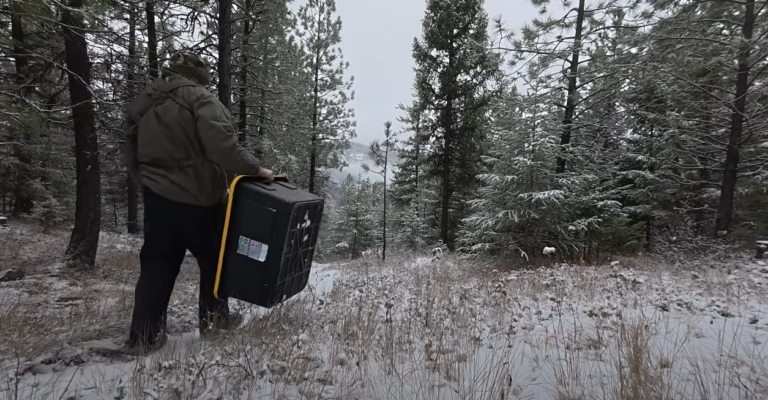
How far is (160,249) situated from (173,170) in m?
0.54

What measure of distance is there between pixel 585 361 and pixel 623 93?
7179 mm

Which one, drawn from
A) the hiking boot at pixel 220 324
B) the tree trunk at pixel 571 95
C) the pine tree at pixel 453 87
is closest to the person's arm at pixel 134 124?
the hiking boot at pixel 220 324

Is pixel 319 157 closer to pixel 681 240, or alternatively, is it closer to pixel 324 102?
pixel 324 102

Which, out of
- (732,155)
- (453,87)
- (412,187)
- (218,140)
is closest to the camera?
(218,140)

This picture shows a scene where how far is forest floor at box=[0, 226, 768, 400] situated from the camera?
1840mm

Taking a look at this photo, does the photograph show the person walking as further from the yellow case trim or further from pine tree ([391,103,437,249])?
pine tree ([391,103,437,249])

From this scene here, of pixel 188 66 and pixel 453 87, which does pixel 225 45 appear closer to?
pixel 188 66

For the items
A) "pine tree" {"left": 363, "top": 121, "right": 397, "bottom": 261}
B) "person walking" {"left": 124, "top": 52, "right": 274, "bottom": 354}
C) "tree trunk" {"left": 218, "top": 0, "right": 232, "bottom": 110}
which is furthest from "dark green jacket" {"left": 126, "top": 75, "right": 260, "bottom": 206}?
"pine tree" {"left": 363, "top": 121, "right": 397, "bottom": 261}

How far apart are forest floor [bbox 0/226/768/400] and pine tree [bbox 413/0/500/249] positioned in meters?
11.8

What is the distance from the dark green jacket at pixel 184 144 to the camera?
229cm

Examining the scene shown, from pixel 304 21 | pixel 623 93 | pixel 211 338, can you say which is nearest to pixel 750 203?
pixel 623 93

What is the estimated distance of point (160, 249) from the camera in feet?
7.93


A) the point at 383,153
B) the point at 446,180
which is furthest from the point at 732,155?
the point at 383,153

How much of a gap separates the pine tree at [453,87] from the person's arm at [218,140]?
13.2 meters
